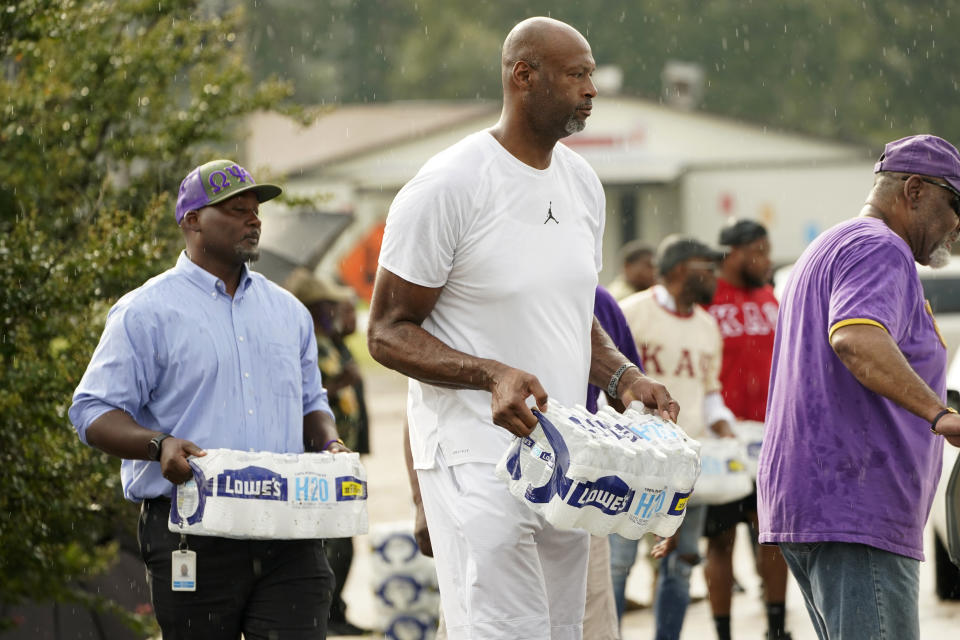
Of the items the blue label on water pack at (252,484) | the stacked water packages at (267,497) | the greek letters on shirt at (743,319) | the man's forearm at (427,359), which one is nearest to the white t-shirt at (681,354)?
the greek letters on shirt at (743,319)

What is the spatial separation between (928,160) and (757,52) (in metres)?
64.0

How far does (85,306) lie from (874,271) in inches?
135

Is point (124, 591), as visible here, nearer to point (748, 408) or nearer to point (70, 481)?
point (70, 481)

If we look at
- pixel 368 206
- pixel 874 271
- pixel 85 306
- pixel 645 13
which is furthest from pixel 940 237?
pixel 645 13

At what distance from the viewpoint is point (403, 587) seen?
7285mm

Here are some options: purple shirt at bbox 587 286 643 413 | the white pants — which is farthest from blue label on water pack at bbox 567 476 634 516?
purple shirt at bbox 587 286 643 413

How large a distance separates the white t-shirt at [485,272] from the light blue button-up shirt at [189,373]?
80 cm

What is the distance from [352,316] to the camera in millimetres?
9109

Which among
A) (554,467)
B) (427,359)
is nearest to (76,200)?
(427,359)

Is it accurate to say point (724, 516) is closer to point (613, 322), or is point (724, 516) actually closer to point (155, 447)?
point (613, 322)

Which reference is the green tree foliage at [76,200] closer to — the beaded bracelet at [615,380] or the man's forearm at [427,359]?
the man's forearm at [427,359]

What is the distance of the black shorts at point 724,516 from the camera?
7.52 m

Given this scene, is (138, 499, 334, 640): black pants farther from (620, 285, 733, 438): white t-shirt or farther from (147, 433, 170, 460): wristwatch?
(620, 285, 733, 438): white t-shirt

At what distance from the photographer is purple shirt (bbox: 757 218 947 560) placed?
4207mm
